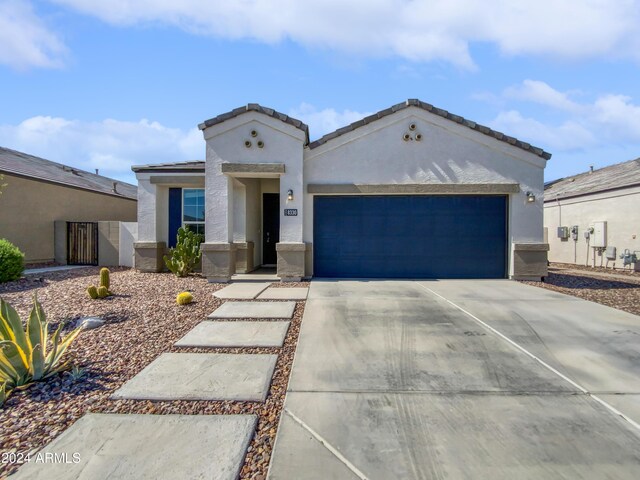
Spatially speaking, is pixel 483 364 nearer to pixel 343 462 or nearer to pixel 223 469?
pixel 343 462

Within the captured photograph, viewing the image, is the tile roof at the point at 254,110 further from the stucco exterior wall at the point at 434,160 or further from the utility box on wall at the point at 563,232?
the utility box on wall at the point at 563,232

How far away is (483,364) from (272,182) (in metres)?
11.0

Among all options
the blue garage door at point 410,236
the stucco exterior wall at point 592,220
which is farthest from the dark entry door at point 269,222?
the stucco exterior wall at point 592,220

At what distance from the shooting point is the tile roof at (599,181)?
16.0m

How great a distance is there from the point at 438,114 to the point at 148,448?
1059cm

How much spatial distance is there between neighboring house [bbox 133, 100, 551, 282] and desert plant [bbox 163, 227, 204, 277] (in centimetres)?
142

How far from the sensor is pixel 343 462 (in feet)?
Result: 8.87

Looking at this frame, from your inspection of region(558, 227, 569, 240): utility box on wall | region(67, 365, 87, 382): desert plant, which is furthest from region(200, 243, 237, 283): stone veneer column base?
region(558, 227, 569, 240): utility box on wall

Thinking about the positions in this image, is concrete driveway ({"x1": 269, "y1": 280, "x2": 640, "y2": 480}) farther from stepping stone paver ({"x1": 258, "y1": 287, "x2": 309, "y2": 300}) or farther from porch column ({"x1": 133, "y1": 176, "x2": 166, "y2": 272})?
porch column ({"x1": 133, "y1": 176, "x2": 166, "y2": 272})

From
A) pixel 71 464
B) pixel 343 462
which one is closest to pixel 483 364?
pixel 343 462

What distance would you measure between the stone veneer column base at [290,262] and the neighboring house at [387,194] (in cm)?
3

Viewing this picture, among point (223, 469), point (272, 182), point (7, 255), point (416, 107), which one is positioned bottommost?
point (223, 469)

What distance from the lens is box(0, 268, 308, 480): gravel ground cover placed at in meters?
3.06

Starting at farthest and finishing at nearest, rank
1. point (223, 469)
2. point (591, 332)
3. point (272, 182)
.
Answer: point (272, 182) < point (591, 332) < point (223, 469)
